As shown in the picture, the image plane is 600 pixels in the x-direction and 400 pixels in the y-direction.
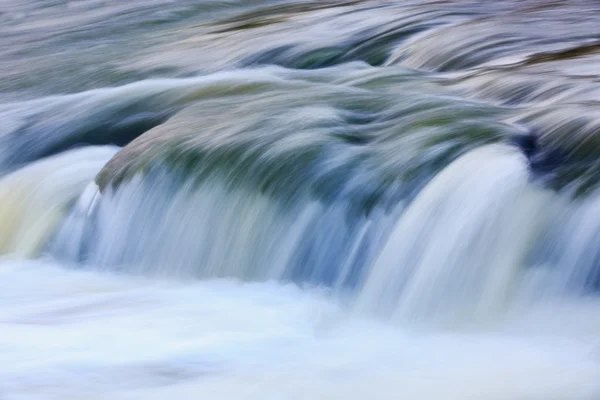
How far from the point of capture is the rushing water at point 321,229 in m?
3.12

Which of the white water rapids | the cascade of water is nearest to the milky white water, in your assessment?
→ the white water rapids

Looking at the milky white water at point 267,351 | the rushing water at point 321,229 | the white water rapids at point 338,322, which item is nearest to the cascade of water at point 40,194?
the rushing water at point 321,229

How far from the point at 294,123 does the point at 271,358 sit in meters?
1.59

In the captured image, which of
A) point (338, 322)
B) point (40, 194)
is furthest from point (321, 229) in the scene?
point (40, 194)

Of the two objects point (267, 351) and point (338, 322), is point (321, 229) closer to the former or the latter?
point (338, 322)

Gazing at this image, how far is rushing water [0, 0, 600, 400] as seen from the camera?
123 inches

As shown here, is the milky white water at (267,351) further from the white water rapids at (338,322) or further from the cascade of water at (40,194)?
the cascade of water at (40,194)

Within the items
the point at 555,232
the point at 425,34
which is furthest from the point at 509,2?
the point at 555,232

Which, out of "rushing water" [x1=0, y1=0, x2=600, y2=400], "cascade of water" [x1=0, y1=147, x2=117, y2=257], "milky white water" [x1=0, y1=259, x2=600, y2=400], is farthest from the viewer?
"cascade of water" [x1=0, y1=147, x2=117, y2=257]

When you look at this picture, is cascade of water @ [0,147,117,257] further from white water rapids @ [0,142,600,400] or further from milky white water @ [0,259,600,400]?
milky white water @ [0,259,600,400]

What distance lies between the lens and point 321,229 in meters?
3.89

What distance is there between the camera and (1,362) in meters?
3.18

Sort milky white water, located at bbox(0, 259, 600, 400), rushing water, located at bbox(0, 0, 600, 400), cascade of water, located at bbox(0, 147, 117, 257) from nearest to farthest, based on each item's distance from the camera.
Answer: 1. milky white water, located at bbox(0, 259, 600, 400)
2. rushing water, located at bbox(0, 0, 600, 400)
3. cascade of water, located at bbox(0, 147, 117, 257)

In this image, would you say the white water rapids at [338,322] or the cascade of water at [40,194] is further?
the cascade of water at [40,194]
